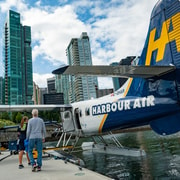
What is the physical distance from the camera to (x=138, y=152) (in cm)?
945

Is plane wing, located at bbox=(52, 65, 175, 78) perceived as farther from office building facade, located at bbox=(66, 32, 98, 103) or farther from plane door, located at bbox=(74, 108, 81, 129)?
office building facade, located at bbox=(66, 32, 98, 103)

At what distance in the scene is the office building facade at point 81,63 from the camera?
141 metres

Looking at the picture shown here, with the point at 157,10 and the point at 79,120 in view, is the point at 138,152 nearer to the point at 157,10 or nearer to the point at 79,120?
the point at 79,120

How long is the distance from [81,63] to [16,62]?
154 ft

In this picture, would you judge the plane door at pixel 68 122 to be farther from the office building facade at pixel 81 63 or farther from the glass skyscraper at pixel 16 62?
the office building facade at pixel 81 63

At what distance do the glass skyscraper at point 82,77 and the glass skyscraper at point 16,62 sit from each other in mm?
32912

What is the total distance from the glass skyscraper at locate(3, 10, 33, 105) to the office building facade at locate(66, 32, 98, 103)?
32.9 m

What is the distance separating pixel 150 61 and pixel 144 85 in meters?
0.94

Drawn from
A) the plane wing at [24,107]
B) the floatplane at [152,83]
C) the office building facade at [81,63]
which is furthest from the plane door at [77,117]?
the office building facade at [81,63]

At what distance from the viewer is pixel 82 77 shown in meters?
139

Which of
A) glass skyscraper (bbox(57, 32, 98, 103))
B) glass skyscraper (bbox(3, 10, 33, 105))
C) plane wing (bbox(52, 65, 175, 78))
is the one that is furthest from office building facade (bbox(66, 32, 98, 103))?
plane wing (bbox(52, 65, 175, 78))

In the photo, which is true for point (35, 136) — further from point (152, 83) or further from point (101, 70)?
point (152, 83)

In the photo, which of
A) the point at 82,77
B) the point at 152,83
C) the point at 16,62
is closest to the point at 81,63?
the point at 82,77

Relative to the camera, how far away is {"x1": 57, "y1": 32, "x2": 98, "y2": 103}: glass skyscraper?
141 m
